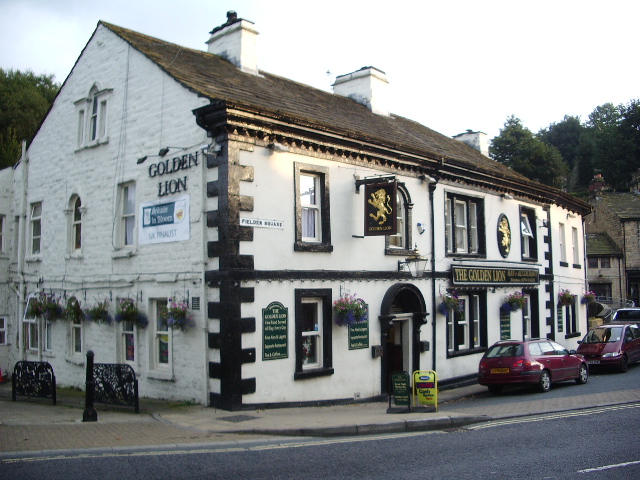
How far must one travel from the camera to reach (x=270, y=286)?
13789 mm

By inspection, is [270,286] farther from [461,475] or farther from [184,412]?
[461,475]

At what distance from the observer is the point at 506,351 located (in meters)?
17.8

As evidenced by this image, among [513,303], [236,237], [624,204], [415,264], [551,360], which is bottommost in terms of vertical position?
[551,360]

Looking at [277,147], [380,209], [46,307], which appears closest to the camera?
[277,147]

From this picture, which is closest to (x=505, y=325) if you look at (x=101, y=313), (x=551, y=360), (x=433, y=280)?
(x=551, y=360)

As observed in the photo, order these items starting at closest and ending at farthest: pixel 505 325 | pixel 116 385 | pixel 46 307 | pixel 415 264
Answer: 1. pixel 116 385
2. pixel 46 307
3. pixel 415 264
4. pixel 505 325

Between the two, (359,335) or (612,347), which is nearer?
(359,335)

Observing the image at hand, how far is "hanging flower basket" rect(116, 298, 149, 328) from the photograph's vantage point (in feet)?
49.1

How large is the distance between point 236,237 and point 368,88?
37.8ft

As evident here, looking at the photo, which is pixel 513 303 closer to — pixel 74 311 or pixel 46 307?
pixel 74 311

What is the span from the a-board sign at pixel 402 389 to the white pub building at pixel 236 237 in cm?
209

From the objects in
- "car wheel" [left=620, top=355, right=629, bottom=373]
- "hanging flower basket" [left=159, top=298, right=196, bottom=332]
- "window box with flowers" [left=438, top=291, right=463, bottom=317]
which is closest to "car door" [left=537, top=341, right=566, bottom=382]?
"window box with flowers" [left=438, top=291, right=463, bottom=317]

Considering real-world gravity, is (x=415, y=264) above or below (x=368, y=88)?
below

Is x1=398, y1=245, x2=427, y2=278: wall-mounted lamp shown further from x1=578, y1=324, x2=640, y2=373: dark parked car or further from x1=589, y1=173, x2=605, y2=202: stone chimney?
x1=589, y1=173, x2=605, y2=202: stone chimney
